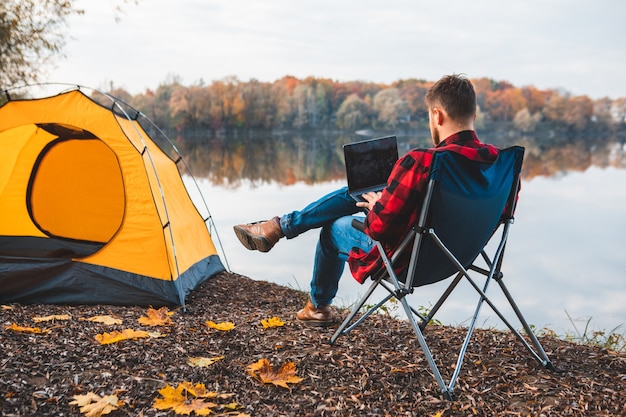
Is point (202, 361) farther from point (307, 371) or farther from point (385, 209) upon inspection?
point (385, 209)

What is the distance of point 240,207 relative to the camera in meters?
15.8

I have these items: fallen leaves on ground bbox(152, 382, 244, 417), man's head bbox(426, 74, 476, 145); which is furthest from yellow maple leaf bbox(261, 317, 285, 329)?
man's head bbox(426, 74, 476, 145)

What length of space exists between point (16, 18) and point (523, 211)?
1322cm

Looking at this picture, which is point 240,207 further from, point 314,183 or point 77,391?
point 77,391

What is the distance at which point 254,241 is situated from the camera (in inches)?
150

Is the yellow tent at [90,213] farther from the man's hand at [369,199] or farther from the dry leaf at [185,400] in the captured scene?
the man's hand at [369,199]

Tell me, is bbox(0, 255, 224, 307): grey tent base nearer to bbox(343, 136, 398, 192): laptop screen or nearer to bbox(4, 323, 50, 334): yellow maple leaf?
bbox(4, 323, 50, 334): yellow maple leaf

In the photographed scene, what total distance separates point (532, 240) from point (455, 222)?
10964 mm

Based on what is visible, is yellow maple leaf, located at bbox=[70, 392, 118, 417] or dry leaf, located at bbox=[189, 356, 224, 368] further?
dry leaf, located at bbox=[189, 356, 224, 368]

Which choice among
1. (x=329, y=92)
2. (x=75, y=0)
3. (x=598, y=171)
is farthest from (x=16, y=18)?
(x=329, y=92)

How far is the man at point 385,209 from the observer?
9.54 ft

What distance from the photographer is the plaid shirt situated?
9.41 ft

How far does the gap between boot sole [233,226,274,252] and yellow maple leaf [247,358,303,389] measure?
0.79 meters

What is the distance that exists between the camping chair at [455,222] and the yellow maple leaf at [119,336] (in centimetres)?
143
